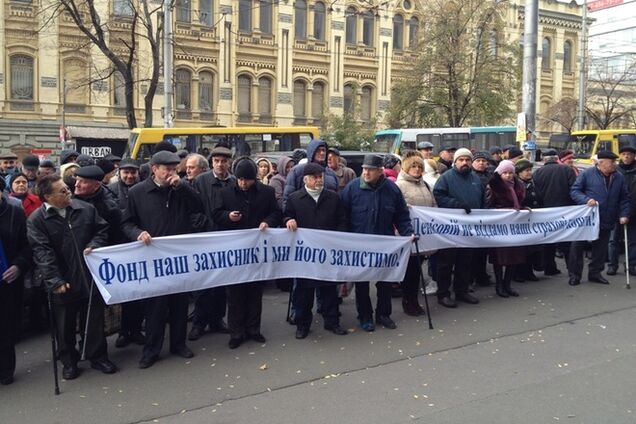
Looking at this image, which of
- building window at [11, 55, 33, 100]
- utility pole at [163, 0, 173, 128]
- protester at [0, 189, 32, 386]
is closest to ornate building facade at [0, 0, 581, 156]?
building window at [11, 55, 33, 100]

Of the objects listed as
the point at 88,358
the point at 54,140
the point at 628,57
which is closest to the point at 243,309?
the point at 88,358

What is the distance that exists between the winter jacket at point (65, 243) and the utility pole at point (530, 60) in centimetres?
1251

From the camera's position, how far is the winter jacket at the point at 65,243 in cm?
521

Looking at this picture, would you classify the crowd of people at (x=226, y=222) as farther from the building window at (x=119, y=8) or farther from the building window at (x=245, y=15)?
the building window at (x=245, y=15)

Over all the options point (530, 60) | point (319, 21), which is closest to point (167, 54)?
point (530, 60)

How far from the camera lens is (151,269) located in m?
5.66

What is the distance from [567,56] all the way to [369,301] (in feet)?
146

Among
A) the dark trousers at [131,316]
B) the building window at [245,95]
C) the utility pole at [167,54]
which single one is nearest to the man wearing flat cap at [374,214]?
the dark trousers at [131,316]

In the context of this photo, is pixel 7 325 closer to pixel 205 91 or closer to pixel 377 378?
pixel 377 378

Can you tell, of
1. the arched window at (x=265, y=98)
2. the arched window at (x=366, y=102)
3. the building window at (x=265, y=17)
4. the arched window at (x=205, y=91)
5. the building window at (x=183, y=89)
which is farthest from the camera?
the arched window at (x=366, y=102)

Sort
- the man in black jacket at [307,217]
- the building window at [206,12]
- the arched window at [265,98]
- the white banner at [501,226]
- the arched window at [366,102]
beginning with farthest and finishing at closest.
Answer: the arched window at [366,102]
the arched window at [265,98]
the building window at [206,12]
the white banner at [501,226]
the man in black jacket at [307,217]

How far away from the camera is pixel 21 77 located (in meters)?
30.0

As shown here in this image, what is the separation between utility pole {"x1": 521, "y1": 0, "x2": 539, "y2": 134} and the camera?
15344 mm

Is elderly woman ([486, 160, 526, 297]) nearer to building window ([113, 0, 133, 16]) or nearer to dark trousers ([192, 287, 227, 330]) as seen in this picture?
dark trousers ([192, 287, 227, 330])
